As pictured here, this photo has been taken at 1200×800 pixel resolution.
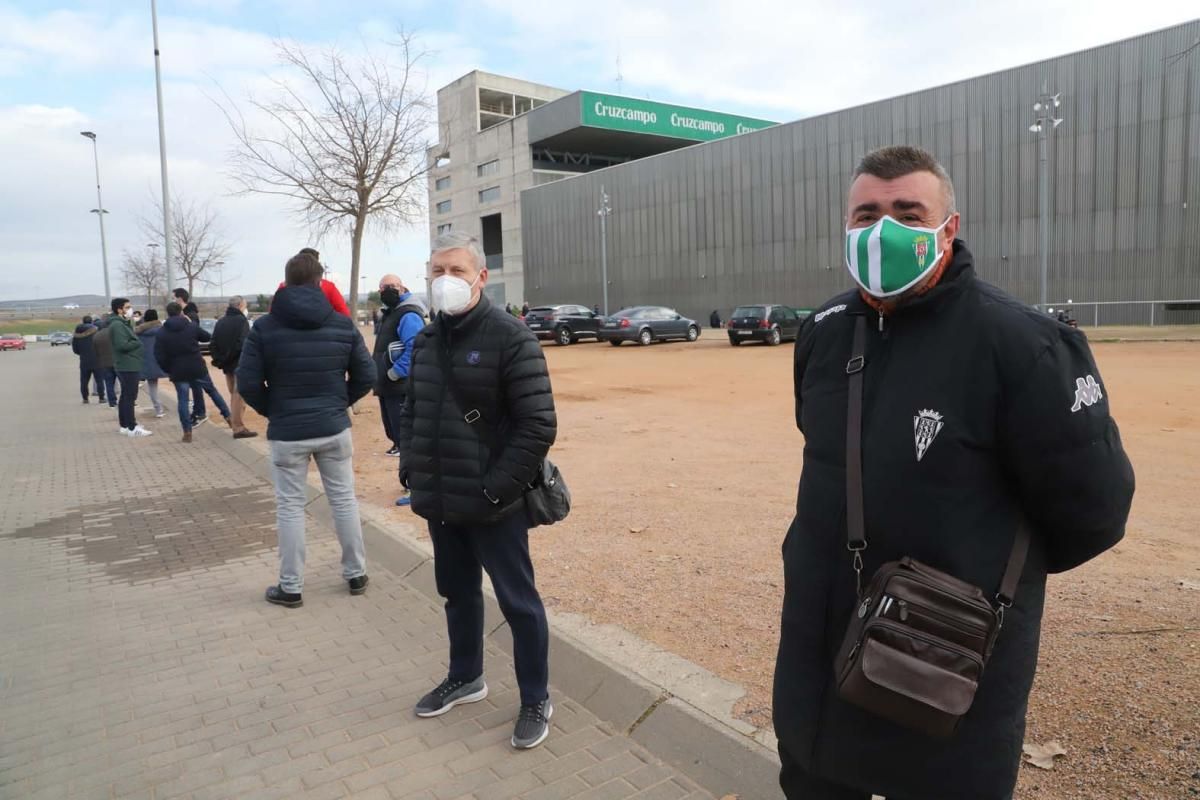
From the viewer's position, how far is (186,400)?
12141mm

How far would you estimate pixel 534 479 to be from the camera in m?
3.44

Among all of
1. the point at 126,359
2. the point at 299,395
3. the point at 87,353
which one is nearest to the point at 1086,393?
the point at 299,395

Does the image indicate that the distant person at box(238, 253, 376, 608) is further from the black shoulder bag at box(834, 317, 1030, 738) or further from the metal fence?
the metal fence

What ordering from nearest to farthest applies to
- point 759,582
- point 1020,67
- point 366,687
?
1. point 366,687
2. point 759,582
3. point 1020,67

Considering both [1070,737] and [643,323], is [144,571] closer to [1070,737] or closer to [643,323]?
[1070,737]

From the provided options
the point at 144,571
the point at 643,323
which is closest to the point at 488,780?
the point at 144,571

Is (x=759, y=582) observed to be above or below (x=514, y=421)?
below

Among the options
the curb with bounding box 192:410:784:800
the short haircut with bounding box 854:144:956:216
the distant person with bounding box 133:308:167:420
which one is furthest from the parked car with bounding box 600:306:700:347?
the short haircut with bounding box 854:144:956:216

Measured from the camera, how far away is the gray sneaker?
368cm

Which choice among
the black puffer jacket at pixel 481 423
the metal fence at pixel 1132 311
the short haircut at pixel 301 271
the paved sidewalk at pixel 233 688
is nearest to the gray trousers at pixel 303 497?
the paved sidewalk at pixel 233 688

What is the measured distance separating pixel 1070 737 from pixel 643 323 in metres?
28.5

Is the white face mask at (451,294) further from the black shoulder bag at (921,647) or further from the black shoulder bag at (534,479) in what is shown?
the black shoulder bag at (921,647)

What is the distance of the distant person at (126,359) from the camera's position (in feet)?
40.1

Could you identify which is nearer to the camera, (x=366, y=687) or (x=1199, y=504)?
(x=366, y=687)
